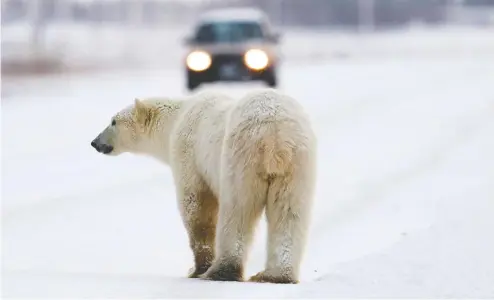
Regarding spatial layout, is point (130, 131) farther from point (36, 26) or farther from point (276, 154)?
point (36, 26)

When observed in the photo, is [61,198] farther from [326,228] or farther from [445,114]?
[445,114]

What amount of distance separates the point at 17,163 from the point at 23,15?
62.8 m

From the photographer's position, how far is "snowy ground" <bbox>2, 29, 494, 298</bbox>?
5.97m

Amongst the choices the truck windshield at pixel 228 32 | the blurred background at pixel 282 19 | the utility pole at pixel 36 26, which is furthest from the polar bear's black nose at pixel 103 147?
the blurred background at pixel 282 19

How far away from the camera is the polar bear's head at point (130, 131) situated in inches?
289

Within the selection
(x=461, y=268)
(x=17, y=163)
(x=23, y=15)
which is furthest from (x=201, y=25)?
(x=23, y=15)

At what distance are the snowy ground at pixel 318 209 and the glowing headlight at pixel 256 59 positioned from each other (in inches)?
63.1

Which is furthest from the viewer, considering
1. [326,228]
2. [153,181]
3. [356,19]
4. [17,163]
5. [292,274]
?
[356,19]

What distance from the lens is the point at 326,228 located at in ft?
30.9

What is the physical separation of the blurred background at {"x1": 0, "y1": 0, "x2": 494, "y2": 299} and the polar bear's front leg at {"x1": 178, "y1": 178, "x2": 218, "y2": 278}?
40 centimetres

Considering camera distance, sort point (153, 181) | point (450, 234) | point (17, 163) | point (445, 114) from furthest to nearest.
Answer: point (445, 114), point (17, 163), point (153, 181), point (450, 234)

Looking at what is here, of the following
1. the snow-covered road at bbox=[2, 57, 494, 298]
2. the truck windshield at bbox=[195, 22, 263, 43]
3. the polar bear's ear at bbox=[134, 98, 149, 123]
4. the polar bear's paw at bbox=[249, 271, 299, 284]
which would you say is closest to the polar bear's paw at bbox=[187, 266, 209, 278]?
the snow-covered road at bbox=[2, 57, 494, 298]

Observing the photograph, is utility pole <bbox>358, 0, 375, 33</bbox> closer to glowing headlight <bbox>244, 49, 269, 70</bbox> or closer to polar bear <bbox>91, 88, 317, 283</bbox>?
glowing headlight <bbox>244, 49, 269, 70</bbox>

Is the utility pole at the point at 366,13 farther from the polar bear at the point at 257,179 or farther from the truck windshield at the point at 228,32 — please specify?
the polar bear at the point at 257,179
